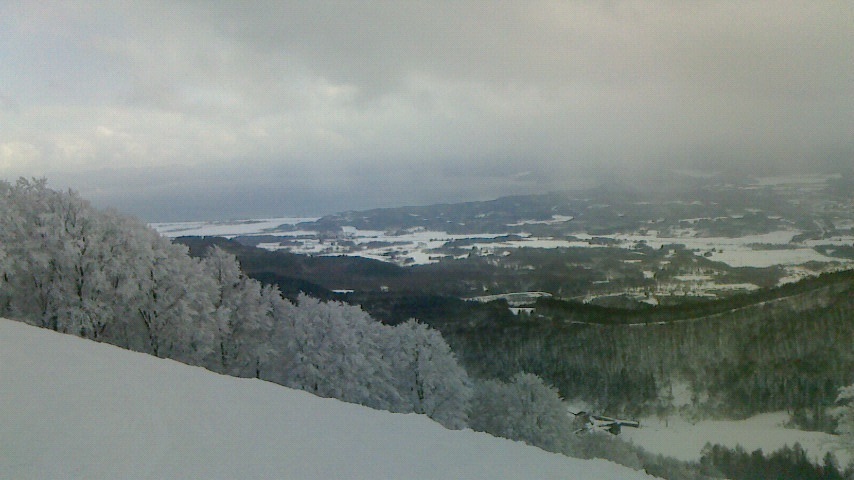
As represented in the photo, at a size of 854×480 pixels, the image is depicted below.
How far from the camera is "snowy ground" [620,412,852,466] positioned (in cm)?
2478

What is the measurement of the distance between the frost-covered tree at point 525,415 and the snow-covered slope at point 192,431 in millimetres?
14142

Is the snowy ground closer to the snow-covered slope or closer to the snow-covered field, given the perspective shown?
the snow-covered field

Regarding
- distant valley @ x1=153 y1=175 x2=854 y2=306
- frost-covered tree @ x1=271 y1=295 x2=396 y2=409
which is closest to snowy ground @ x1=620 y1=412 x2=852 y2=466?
distant valley @ x1=153 y1=175 x2=854 y2=306

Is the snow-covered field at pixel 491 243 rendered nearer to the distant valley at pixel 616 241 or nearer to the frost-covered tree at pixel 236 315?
the distant valley at pixel 616 241

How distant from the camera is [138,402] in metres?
8.58

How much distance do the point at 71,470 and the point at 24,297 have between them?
20.4 metres

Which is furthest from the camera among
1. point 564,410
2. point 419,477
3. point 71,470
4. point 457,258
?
point 457,258

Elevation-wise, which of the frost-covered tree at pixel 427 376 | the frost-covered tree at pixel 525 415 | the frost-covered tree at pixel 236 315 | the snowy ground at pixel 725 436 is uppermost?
the frost-covered tree at pixel 236 315

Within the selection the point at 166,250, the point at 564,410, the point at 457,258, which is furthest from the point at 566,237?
the point at 166,250

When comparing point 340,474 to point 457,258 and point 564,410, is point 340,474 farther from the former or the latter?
point 457,258

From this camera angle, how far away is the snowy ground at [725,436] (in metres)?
24.8

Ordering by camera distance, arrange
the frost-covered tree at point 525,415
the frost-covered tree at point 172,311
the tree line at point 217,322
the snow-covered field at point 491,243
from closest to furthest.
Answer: the tree line at point 217,322
the frost-covered tree at point 172,311
the frost-covered tree at point 525,415
the snow-covered field at point 491,243

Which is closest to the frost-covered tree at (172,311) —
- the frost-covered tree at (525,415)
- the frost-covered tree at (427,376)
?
the frost-covered tree at (427,376)

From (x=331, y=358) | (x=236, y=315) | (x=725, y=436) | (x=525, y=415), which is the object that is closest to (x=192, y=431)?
(x=331, y=358)
